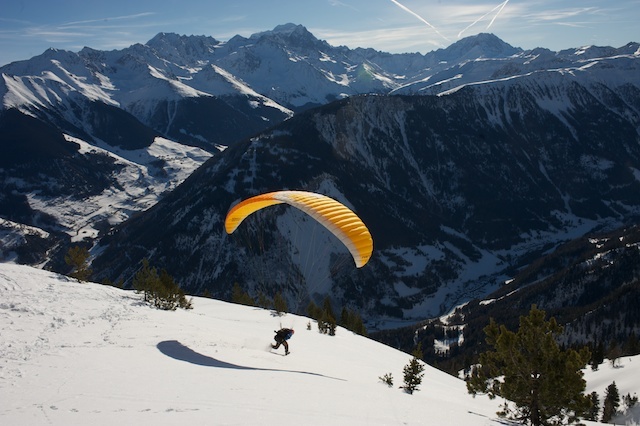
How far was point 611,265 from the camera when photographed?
124812 mm

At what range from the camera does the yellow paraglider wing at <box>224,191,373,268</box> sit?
77.0ft

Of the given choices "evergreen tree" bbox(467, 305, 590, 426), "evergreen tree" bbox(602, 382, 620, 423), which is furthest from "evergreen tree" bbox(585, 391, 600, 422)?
"evergreen tree" bbox(602, 382, 620, 423)

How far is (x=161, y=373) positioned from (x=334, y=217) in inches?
433

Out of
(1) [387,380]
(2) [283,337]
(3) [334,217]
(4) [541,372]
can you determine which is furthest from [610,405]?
(3) [334,217]

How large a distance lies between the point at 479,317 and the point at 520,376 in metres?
114

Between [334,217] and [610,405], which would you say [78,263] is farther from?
[610,405]

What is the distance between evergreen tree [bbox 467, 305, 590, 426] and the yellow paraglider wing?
290 inches

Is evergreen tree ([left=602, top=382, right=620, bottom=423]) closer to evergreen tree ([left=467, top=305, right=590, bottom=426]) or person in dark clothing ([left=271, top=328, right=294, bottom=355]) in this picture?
evergreen tree ([left=467, top=305, right=590, bottom=426])

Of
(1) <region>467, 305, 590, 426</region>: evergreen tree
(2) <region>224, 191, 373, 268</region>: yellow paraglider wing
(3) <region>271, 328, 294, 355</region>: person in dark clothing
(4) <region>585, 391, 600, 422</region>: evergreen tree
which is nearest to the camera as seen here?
(1) <region>467, 305, 590, 426</region>: evergreen tree

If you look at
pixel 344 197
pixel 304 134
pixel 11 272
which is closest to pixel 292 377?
pixel 11 272

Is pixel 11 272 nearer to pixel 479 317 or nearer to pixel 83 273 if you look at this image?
pixel 83 273

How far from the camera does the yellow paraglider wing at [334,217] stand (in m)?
23.5

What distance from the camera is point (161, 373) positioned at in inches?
693

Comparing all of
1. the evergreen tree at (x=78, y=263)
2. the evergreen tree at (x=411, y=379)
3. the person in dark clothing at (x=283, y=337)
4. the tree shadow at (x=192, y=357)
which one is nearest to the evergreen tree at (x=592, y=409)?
the evergreen tree at (x=411, y=379)
